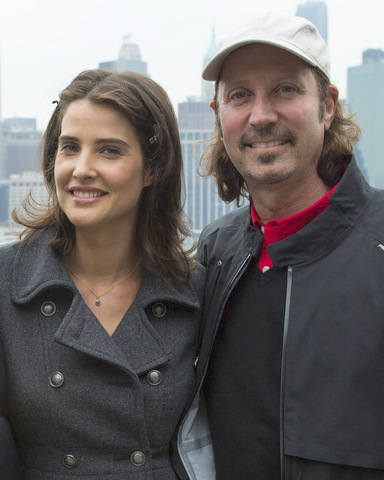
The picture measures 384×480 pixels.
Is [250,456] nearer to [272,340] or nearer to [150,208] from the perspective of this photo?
[272,340]

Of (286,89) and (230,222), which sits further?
(230,222)

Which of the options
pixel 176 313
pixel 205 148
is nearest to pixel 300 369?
pixel 176 313

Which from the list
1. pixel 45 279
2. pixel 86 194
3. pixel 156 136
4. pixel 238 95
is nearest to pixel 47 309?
pixel 45 279

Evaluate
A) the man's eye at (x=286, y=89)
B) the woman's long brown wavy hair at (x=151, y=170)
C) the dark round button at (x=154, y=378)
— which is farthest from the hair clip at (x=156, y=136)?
the dark round button at (x=154, y=378)

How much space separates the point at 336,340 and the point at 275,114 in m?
0.60

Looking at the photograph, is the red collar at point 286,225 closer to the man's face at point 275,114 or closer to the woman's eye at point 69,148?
the man's face at point 275,114

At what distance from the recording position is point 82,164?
5.12 ft

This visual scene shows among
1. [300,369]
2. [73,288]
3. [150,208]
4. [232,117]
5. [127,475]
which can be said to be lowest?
[127,475]

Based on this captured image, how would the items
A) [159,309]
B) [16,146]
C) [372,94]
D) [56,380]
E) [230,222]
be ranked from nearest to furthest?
[56,380] < [159,309] < [230,222] < [16,146] < [372,94]

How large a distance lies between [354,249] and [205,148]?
91 cm

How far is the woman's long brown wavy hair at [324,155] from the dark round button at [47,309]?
716 mm

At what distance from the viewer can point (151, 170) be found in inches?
69.5

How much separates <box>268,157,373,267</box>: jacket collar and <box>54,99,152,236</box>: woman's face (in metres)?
0.43

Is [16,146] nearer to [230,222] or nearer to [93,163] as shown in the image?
[230,222]
